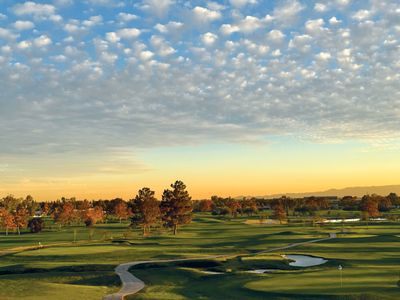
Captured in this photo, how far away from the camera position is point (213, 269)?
2463 inches

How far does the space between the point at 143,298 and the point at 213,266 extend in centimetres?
2429

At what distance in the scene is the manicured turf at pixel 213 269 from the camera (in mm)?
42219

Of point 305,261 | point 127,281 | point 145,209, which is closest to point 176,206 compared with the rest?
point 145,209

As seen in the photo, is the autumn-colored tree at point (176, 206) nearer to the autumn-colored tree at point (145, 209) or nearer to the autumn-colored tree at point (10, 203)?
the autumn-colored tree at point (145, 209)

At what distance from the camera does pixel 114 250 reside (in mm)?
82125

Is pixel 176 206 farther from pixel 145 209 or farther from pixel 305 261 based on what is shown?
pixel 305 261

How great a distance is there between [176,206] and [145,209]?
329 inches

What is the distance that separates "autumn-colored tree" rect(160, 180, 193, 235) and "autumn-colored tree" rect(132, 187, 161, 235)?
2650mm

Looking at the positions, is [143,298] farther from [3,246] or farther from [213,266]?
[3,246]

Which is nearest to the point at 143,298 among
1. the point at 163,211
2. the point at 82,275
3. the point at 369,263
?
the point at 82,275

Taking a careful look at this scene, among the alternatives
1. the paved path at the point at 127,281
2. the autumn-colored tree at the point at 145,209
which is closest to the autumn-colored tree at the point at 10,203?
the autumn-colored tree at the point at 145,209

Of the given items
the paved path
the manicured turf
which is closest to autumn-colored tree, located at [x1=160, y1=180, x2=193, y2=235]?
the manicured turf

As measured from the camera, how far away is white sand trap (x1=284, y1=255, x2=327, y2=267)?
215 feet

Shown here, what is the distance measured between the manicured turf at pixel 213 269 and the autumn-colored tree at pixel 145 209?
24313 millimetres
